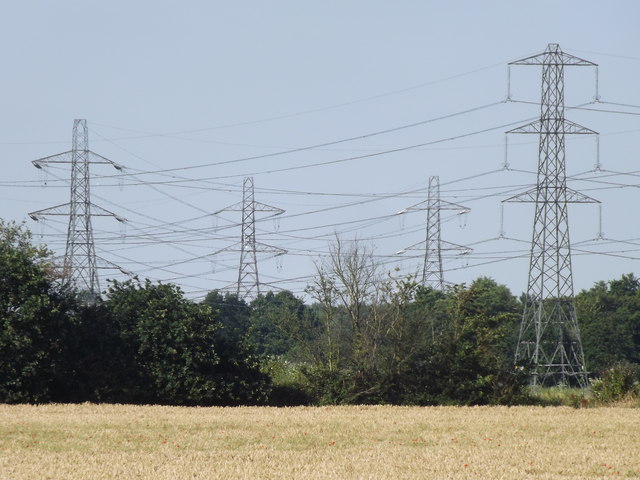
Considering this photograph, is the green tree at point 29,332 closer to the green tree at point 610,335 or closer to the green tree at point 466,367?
the green tree at point 466,367

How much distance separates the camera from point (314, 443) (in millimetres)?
24297

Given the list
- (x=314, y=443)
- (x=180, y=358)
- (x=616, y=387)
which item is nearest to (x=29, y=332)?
(x=180, y=358)

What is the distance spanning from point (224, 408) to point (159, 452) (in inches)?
550

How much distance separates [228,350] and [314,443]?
15.9m

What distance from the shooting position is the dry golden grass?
63.7 ft

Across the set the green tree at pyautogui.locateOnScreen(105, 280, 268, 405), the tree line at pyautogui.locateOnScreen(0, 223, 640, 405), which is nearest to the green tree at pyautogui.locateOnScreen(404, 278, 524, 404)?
the tree line at pyautogui.locateOnScreen(0, 223, 640, 405)

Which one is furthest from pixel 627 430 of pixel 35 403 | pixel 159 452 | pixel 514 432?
pixel 35 403

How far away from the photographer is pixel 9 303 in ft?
123

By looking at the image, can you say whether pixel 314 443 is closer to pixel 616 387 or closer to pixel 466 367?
pixel 466 367

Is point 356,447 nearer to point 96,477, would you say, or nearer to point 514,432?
point 514,432

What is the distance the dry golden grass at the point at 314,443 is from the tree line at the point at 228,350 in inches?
122

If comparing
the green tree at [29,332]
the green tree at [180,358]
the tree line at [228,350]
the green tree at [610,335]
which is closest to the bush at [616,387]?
the tree line at [228,350]

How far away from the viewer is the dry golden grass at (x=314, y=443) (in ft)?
63.7

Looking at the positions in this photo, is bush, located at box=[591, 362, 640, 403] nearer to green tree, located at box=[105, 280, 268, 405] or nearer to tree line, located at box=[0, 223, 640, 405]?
tree line, located at box=[0, 223, 640, 405]
